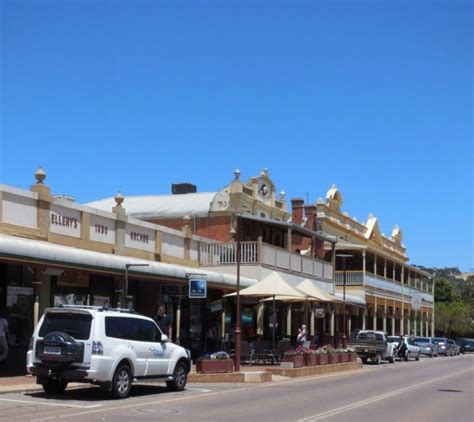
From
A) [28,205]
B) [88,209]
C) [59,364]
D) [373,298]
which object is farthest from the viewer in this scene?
[373,298]

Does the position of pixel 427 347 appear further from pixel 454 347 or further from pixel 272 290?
pixel 272 290

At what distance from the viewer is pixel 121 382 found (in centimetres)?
1606

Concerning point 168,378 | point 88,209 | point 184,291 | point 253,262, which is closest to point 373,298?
point 253,262

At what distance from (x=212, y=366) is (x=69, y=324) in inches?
263

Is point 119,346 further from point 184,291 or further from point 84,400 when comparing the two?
point 184,291

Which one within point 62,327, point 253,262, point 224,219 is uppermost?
point 224,219

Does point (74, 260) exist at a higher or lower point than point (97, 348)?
higher

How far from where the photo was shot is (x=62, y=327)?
15.9 metres

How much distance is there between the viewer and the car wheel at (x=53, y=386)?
53.3 feet

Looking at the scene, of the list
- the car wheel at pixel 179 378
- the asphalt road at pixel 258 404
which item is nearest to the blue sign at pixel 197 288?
the asphalt road at pixel 258 404

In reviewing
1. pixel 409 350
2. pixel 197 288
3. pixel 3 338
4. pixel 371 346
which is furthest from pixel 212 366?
pixel 409 350

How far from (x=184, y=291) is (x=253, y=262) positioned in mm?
6000

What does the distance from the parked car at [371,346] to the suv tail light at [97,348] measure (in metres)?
24.1

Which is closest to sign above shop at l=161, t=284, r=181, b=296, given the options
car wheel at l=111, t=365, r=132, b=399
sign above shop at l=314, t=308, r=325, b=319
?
car wheel at l=111, t=365, r=132, b=399
